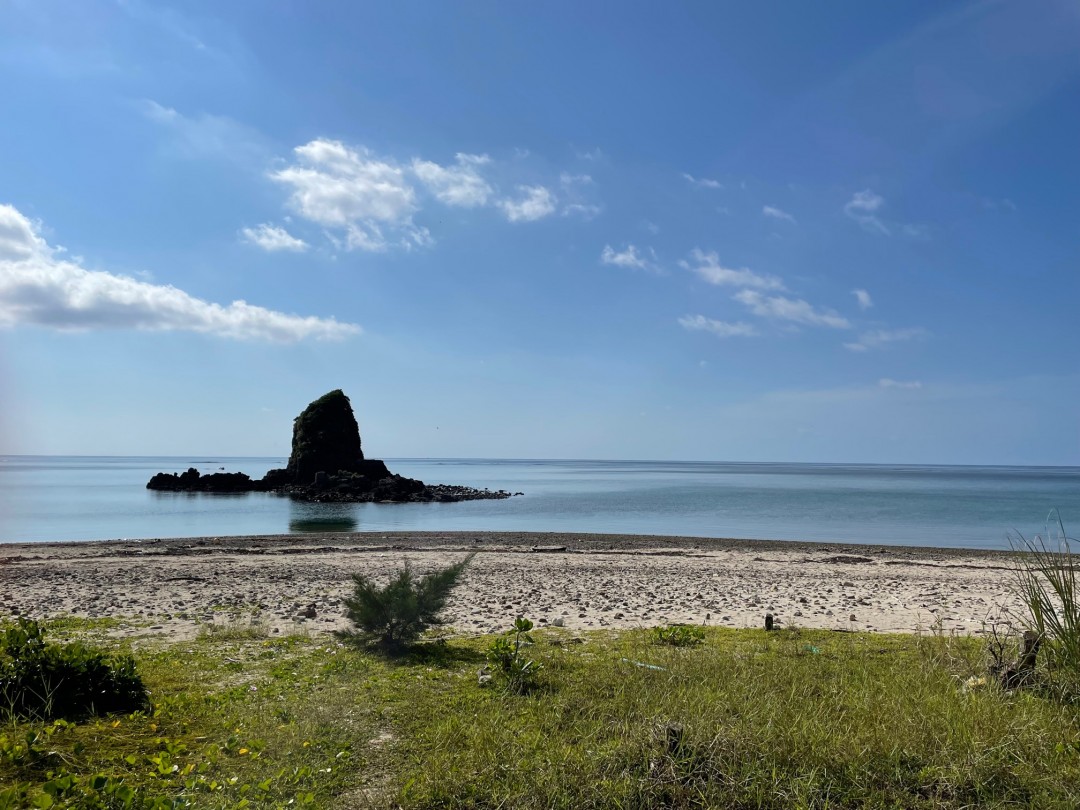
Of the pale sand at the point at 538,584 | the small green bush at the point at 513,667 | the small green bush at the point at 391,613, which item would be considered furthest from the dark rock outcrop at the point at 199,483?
the small green bush at the point at 513,667

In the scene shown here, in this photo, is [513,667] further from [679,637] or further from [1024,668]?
[1024,668]

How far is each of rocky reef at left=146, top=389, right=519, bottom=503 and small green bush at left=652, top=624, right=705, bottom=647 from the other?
71396mm

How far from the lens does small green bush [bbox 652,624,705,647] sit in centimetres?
941

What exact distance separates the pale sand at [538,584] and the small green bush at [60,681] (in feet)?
15.3

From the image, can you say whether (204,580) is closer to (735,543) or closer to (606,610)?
(606,610)

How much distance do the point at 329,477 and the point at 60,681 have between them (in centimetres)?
8907

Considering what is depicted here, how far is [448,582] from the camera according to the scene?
→ 9.74 meters

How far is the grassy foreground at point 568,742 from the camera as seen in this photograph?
186 inches

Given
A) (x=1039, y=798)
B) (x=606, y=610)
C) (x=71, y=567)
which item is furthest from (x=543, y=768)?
(x=71, y=567)

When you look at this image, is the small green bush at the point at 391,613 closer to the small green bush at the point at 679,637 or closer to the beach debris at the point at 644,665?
the beach debris at the point at 644,665

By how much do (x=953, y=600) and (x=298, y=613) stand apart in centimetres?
1534

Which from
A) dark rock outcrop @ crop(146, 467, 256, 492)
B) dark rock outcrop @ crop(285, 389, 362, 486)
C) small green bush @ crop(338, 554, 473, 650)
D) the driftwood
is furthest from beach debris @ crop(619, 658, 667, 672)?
A: dark rock outcrop @ crop(146, 467, 256, 492)

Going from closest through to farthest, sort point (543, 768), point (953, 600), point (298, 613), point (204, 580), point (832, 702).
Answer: point (543, 768)
point (832, 702)
point (298, 613)
point (953, 600)
point (204, 580)

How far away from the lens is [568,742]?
5.62m
